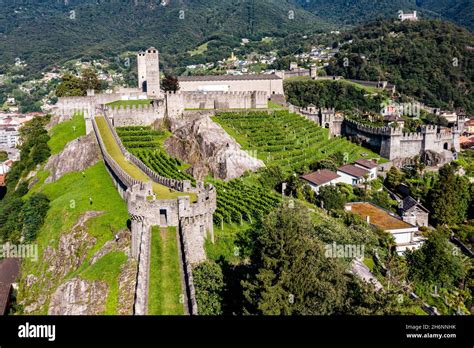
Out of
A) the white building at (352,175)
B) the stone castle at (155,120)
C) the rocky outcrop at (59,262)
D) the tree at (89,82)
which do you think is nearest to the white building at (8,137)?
the tree at (89,82)

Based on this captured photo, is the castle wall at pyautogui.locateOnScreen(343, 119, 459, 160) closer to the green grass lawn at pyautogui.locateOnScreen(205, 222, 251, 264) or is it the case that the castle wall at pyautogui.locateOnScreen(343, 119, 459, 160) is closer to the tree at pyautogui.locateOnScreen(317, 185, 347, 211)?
the tree at pyautogui.locateOnScreen(317, 185, 347, 211)

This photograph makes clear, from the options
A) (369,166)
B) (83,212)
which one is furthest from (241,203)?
(369,166)

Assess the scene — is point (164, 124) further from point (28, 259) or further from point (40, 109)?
point (40, 109)

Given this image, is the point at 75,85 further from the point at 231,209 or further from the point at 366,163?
the point at 231,209

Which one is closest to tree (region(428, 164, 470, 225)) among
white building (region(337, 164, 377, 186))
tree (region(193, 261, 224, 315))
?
white building (region(337, 164, 377, 186))

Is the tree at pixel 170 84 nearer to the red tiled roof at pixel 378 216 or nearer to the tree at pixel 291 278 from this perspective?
the red tiled roof at pixel 378 216
